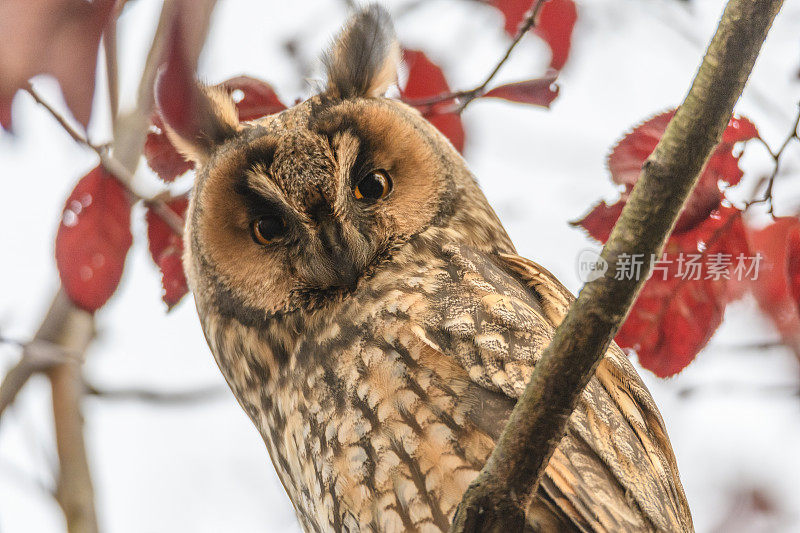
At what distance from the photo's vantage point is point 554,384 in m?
1.29

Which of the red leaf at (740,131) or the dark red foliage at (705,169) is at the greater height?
the red leaf at (740,131)

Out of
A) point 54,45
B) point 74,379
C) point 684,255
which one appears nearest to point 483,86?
point 684,255

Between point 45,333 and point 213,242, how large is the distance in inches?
40.0

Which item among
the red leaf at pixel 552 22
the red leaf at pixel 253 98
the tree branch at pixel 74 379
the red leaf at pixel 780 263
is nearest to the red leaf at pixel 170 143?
the red leaf at pixel 253 98

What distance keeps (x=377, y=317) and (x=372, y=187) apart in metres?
0.35

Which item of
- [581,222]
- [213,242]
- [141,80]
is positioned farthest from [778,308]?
[141,80]

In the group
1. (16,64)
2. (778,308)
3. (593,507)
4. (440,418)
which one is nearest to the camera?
(16,64)

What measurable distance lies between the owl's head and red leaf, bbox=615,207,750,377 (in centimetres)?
51

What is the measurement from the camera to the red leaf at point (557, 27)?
243 centimetres

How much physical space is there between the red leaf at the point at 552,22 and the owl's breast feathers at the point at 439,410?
0.74 metres

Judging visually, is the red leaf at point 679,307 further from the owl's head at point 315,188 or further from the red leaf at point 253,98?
the red leaf at point 253,98

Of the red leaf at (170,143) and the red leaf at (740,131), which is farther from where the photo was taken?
the red leaf at (170,143)

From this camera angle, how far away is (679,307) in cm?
191

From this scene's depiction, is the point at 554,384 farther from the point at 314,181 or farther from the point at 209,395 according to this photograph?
the point at 209,395
